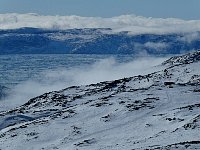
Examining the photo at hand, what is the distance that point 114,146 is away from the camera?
79.1m

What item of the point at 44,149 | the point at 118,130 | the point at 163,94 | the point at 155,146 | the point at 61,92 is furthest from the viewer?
the point at 61,92

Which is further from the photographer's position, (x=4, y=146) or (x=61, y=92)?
(x=61, y=92)

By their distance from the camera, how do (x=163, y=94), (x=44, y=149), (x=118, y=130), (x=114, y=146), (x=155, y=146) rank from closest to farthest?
(x=155, y=146), (x=114, y=146), (x=44, y=149), (x=118, y=130), (x=163, y=94)

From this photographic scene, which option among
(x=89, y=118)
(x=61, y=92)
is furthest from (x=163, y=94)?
(x=61, y=92)

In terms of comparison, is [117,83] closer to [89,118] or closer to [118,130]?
[89,118]

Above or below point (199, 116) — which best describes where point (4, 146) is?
below

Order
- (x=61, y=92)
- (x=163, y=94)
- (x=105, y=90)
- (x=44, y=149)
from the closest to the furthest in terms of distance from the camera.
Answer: (x=44, y=149) → (x=163, y=94) → (x=105, y=90) → (x=61, y=92)

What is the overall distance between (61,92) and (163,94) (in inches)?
2281

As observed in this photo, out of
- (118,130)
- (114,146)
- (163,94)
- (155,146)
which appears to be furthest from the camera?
(163,94)

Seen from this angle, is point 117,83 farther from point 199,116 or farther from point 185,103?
point 199,116

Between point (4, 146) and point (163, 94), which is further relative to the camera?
point (163, 94)

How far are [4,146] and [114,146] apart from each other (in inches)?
929

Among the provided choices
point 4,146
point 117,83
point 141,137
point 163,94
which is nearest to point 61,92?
point 117,83

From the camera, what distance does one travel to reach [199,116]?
286 feet
